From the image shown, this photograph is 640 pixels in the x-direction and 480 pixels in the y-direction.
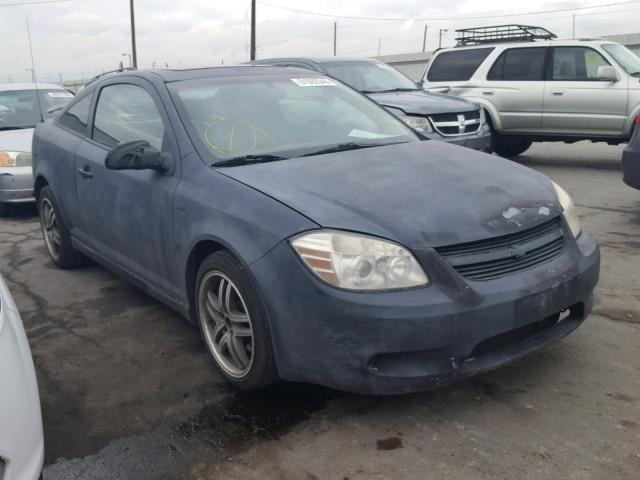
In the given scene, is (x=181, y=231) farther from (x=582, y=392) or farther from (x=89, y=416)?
(x=582, y=392)

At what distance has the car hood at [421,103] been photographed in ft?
26.7

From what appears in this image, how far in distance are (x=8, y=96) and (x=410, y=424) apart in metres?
8.11

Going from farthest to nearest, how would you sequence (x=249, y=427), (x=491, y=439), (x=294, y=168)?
(x=294, y=168) → (x=249, y=427) → (x=491, y=439)

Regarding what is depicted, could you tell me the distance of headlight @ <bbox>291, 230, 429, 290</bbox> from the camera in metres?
2.68

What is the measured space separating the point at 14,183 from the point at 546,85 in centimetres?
746

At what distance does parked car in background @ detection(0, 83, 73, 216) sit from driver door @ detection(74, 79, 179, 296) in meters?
2.04

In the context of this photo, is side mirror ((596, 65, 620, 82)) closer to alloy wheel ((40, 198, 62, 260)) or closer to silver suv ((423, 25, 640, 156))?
silver suv ((423, 25, 640, 156))

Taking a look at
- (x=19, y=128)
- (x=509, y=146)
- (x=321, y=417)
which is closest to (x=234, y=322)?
(x=321, y=417)

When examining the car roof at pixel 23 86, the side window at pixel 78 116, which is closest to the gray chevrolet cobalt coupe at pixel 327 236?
the side window at pixel 78 116

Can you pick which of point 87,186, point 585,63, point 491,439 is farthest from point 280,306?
point 585,63

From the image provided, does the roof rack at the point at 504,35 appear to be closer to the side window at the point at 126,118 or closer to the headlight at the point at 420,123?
the headlight at the point at 420,123

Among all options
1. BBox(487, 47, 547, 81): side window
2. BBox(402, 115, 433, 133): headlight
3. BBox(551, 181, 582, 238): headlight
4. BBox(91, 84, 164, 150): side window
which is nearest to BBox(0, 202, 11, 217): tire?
BBox(91, 84, 164, 150): side window

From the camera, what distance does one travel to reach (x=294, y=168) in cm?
333

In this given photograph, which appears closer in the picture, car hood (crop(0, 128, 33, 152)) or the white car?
the white car
